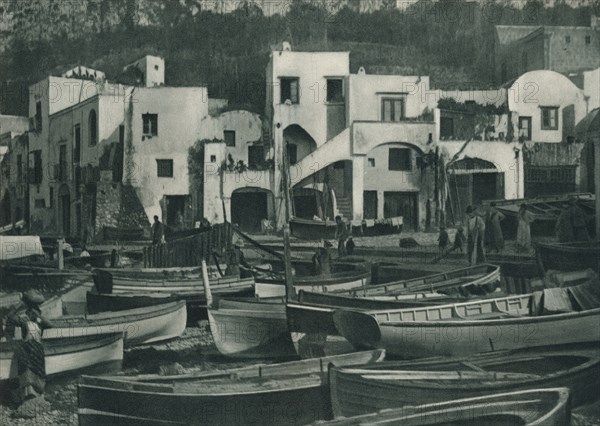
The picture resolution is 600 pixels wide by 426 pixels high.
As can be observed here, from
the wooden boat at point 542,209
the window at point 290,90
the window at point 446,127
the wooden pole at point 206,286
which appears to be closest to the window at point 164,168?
the wooden pole at point 206,286

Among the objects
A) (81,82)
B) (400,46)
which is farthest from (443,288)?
(81,82)

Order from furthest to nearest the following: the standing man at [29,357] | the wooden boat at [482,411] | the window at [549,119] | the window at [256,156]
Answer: the window at [549,119], the window at [256,156], the standing man at [29,357], the wooden boat at [482,411]

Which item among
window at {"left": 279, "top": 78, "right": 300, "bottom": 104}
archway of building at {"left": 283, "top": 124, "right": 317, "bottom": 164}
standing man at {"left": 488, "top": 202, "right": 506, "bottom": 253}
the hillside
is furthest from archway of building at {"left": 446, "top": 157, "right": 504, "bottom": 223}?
window at {"left": 279, "top": 78, "right": 300, "bottom": 104}

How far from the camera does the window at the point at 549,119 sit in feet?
17.7

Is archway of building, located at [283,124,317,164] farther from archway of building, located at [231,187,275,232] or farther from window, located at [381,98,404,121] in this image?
window, located at [381,98,404,121]

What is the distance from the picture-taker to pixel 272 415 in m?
4.23

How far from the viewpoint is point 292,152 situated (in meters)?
5.41

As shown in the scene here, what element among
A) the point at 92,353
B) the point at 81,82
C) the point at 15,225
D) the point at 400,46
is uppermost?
the point at 400,46

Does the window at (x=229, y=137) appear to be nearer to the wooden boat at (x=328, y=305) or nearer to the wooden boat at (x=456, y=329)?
the wooden boat at (x=328, y=305)

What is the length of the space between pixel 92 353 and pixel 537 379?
2.90 metres

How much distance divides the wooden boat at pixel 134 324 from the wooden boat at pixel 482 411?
74.7 inches

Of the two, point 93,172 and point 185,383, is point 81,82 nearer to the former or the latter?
point 93,172

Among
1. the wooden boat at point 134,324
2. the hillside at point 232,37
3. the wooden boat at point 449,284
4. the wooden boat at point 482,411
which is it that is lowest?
the wooden boat at point 482,411

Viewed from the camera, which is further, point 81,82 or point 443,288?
point 443,288
